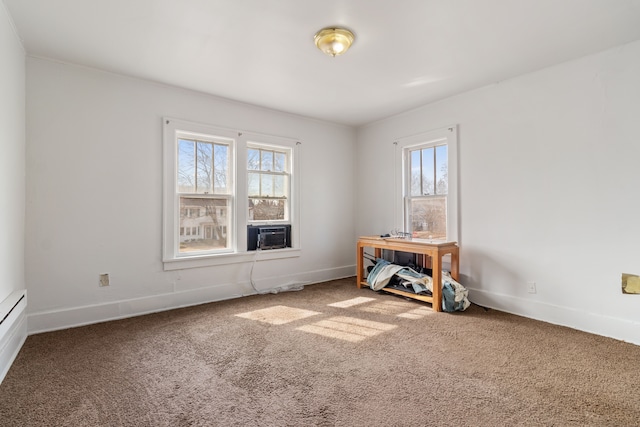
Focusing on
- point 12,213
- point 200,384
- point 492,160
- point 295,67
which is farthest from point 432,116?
point 12,213

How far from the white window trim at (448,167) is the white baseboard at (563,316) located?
2.53 feet

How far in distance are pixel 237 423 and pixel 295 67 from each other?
9.74 ft

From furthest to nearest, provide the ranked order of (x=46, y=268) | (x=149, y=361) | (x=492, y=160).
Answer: (x=492, y=160) → (x=46, y=268) → (x=149, y=361)

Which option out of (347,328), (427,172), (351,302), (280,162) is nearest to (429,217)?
(427,172)

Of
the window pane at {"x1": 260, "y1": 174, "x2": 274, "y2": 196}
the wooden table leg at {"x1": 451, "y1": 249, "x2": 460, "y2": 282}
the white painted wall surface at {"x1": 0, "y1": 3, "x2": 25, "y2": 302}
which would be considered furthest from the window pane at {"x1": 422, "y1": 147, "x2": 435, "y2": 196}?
the white painted wall surface at {"x1": 0, "y1": 3, "x2": 25, "y2": 302}

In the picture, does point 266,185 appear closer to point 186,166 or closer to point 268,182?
point 268,182

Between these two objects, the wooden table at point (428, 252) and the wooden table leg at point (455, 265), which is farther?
the wooden table leg at point (455, 265)

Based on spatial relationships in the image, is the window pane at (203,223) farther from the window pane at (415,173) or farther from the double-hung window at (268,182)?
the window pane at (415,173)

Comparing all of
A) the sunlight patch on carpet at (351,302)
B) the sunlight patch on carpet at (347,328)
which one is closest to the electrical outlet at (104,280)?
the sunlight patch on carpet at (347,328)

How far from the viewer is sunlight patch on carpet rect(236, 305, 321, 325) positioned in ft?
10.5

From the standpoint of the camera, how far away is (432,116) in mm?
4180

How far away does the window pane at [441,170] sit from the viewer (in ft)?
13.4

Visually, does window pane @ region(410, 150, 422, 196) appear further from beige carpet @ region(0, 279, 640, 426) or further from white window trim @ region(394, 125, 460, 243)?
beige carpet @ region(0, 279, 640, 426)

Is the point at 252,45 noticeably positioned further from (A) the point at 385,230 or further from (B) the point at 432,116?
(A) the point at 385,230
